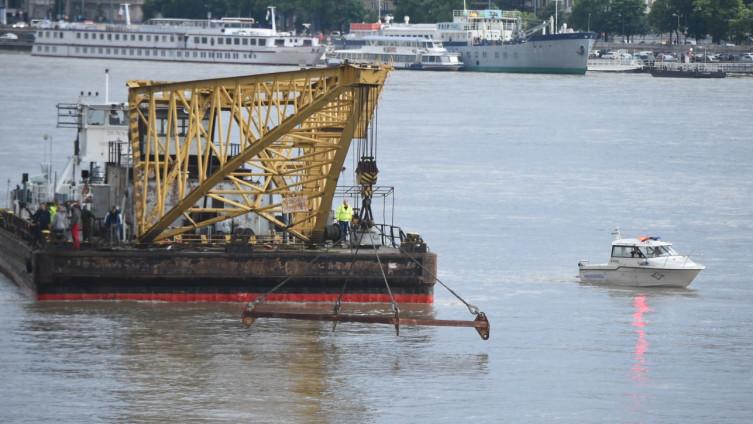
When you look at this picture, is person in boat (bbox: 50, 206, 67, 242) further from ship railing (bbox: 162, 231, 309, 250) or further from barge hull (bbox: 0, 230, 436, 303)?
ship railing (bbox: 162, 231, 309, 250)

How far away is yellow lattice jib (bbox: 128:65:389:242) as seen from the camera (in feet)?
152

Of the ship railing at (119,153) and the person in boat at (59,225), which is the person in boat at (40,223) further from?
the ship railing at (119,153)

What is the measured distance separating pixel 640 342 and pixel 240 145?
36.8 feet

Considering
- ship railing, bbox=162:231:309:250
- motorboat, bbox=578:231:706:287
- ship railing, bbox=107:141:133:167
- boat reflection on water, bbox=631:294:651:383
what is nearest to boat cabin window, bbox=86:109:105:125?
ship railing, bbox=107:141:133:167

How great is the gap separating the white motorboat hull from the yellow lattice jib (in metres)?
8.35

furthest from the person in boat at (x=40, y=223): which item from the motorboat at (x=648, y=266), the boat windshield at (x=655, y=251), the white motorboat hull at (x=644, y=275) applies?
the boat windshield at (x=655, y=251)

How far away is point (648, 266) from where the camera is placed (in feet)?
171

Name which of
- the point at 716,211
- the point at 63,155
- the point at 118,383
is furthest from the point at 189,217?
the point at 63,155

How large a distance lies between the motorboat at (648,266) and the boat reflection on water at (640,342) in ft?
3.59

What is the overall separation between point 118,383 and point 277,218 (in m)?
12.8

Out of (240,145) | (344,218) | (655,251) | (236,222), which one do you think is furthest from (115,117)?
(655,251)

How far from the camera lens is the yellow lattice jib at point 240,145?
1828 inches

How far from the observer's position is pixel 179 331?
44.3 metres

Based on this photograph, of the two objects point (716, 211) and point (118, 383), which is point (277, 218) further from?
point (716, 211)
